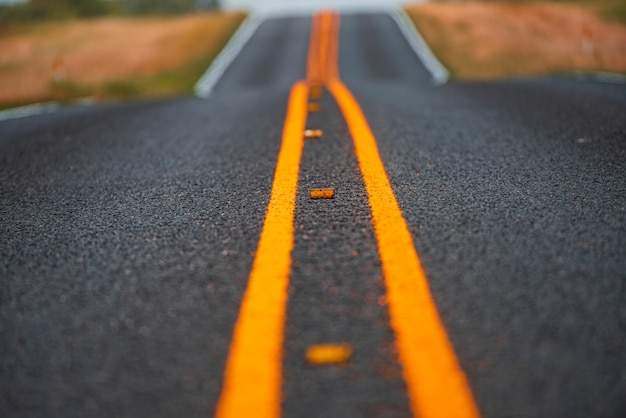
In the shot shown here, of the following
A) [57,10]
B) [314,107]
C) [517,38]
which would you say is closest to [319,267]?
[314,107]

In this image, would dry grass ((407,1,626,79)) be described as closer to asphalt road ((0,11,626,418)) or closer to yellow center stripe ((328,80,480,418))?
asphalt road ((0,11,626,418))

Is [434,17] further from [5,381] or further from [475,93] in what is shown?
[5,381]

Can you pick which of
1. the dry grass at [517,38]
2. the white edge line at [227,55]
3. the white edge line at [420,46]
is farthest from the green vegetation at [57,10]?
the dry grass at [517,38]

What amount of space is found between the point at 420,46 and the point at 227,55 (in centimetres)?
733

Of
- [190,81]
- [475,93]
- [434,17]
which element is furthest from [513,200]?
[434,17]

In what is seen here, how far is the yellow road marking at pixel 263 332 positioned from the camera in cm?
162

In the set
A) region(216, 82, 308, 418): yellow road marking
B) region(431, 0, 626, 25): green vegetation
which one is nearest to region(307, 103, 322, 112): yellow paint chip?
region(216, 82, 308, 418): yellow road marking


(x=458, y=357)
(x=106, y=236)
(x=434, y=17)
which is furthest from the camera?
(x=434, y=17)

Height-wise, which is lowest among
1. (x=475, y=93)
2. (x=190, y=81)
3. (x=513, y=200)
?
(x=190, y=81)

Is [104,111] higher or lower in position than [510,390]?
lower

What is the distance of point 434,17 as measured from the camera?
3272cm

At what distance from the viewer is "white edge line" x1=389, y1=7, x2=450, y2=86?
2029cm

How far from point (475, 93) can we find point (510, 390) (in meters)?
A: 7.02

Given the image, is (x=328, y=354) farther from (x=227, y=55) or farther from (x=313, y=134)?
(x=227, y=55)
